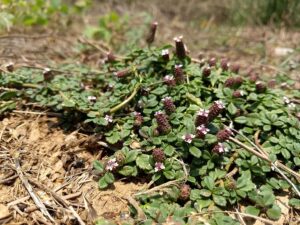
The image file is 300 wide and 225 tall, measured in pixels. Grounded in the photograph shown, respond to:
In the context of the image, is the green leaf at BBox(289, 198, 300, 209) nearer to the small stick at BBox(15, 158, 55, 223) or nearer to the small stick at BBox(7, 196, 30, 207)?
the small stick at BBox(15, 158, 55, 223)

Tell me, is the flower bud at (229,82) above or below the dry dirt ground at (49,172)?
above

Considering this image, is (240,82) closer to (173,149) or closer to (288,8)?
(173,149)

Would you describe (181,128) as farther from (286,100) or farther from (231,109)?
(286,100)

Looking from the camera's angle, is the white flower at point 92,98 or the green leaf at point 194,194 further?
the white flower at point 92,98

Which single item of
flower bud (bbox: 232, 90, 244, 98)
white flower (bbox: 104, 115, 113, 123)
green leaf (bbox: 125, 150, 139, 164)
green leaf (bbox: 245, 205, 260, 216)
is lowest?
green leaf (bbox: 245, 205, 260, 216)

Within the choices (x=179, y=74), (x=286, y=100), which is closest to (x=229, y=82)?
(x=179, y=74)

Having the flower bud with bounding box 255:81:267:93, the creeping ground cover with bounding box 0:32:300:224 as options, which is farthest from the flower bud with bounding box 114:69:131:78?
the flower bud with bounding box 255:81:267:93

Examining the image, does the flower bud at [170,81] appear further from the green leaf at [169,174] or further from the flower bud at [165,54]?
the green leaf at [169,174]

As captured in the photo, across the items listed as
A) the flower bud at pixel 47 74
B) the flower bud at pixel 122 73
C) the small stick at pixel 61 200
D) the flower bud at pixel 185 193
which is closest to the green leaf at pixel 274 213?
the flower bud at pixel 185 193
